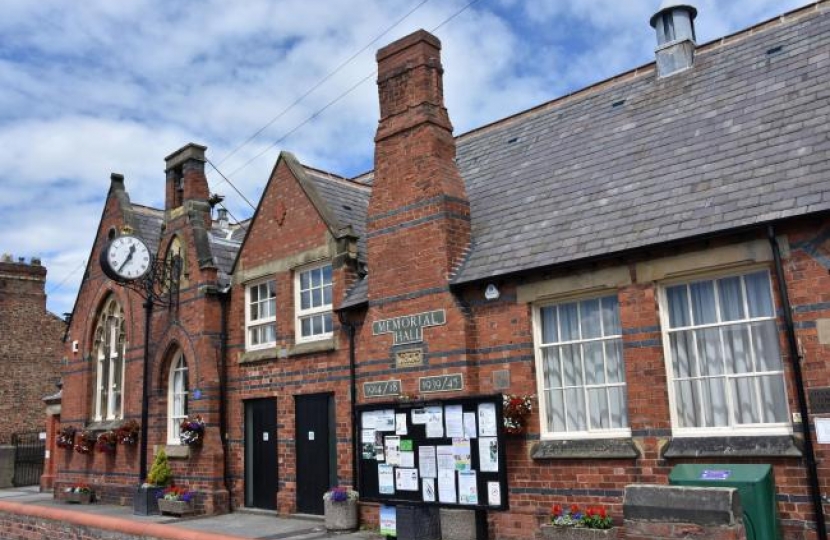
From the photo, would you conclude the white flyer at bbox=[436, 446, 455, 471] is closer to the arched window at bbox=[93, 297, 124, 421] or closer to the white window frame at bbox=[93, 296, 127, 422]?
the white window frame at bbox=[93, 296, 127, 422]

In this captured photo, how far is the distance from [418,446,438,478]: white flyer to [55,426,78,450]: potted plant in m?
12.9

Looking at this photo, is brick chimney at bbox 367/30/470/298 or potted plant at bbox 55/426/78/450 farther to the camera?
potted plant at bbox 55/426/78/450

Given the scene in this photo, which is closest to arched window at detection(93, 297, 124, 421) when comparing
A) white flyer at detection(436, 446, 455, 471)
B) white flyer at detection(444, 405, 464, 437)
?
white flyer at detection(436, 446, 455, 471)

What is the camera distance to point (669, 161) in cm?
1120

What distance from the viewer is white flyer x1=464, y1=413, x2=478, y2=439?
10.4 m

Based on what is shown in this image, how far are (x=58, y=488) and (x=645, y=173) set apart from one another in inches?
688

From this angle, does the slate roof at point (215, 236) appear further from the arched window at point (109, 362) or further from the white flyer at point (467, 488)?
the white flyer at point (467, 488)

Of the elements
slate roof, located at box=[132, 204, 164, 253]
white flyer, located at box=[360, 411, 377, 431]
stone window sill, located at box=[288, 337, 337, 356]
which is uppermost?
slate roof, located at box=[132, 204, 164, 253]

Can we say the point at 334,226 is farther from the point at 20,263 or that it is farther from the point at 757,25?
the point at 20,263

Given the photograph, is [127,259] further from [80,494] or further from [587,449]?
[587,449]

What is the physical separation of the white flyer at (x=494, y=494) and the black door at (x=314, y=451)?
4.42 meters

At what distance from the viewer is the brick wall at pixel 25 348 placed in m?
28.5

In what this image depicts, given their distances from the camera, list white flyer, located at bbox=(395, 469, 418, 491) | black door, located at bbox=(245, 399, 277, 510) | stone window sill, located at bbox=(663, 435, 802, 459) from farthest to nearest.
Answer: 1. black door, located at bbox=(245, 399, 277, 510)
2. white flyer, located at bbox=(395, 469, 418, 491)
3. stone window sill, located at bbox=(663, 435, 802, 459)

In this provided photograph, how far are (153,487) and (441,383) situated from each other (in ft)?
26.5
